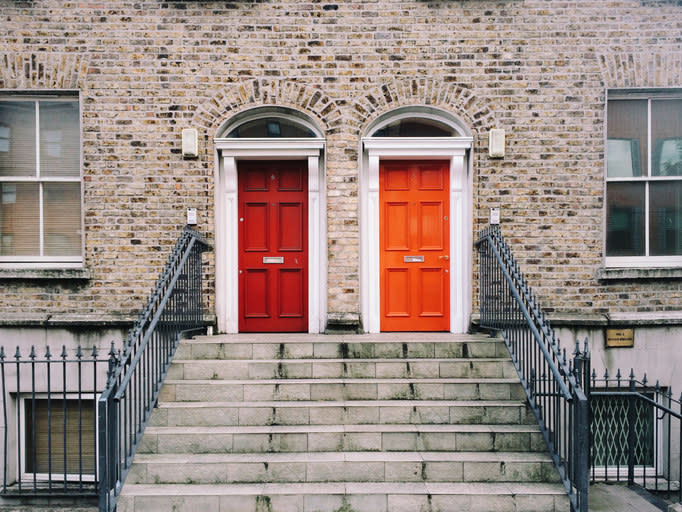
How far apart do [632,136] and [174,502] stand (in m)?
6.58

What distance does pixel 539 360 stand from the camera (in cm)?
546

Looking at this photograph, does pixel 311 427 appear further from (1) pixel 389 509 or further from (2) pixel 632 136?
(2) pixel 632 136

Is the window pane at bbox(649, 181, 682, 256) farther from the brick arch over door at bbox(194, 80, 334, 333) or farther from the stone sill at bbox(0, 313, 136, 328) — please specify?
the stone sill at bbox(0, 313, 136, 328)

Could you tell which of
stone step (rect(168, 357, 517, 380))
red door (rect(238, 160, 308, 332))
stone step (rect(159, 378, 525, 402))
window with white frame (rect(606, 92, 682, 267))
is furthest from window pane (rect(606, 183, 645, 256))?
red door (rect(238, 160, 308, 332))

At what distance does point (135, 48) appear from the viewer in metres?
7.19

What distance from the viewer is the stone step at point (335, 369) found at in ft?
19.9

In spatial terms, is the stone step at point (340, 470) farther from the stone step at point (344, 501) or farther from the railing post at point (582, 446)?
the railing post at point (582, 446)

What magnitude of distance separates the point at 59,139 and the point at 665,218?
7556 mm

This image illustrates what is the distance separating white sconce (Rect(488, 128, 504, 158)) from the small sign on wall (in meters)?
2.44

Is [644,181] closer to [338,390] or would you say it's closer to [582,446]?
[582,446]

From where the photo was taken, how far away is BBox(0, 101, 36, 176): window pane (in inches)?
289

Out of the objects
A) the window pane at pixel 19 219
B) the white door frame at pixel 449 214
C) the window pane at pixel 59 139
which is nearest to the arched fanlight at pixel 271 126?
the white door frame at pixel 449 214

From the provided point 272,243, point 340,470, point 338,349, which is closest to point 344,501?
point 340,470

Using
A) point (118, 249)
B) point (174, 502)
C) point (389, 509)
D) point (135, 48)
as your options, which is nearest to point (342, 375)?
point (389, 509)
